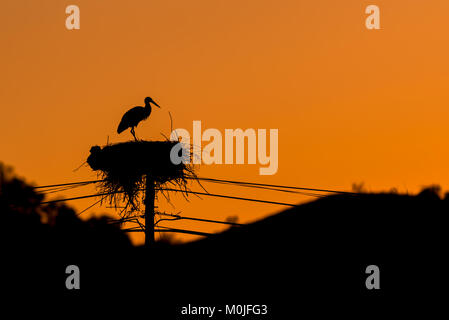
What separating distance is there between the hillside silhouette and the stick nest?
3.79 ft

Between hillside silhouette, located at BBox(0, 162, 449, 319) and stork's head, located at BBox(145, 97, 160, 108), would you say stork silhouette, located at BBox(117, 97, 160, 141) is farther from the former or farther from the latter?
hillside silhouette, located at BBox(0, 162, 449, 319)

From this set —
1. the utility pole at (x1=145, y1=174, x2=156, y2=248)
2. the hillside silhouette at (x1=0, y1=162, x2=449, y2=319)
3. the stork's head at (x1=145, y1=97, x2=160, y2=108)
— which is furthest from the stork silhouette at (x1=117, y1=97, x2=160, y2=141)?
the utility pole at (x1=145, y1=174, x2=156, y2=248)

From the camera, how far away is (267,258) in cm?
3331

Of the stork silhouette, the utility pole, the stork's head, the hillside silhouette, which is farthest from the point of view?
Result: the hillside silhouette

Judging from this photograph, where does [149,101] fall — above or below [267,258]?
above

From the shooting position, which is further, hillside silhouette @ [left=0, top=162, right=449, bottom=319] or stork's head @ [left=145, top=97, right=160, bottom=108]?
hillside silhouette @ [left=0, top=162, right=449, bottom=319]

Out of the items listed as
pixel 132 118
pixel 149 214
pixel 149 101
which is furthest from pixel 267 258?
pixel 149 214

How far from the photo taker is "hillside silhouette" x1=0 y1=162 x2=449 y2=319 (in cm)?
2431

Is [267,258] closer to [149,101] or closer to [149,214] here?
[149,101]

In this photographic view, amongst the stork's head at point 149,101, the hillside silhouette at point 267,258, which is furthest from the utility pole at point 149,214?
the stork's head at point 149,101

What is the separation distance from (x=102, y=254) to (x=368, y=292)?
15760mm

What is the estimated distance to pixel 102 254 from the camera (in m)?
38.9

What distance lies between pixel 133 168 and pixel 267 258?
1380 cm
